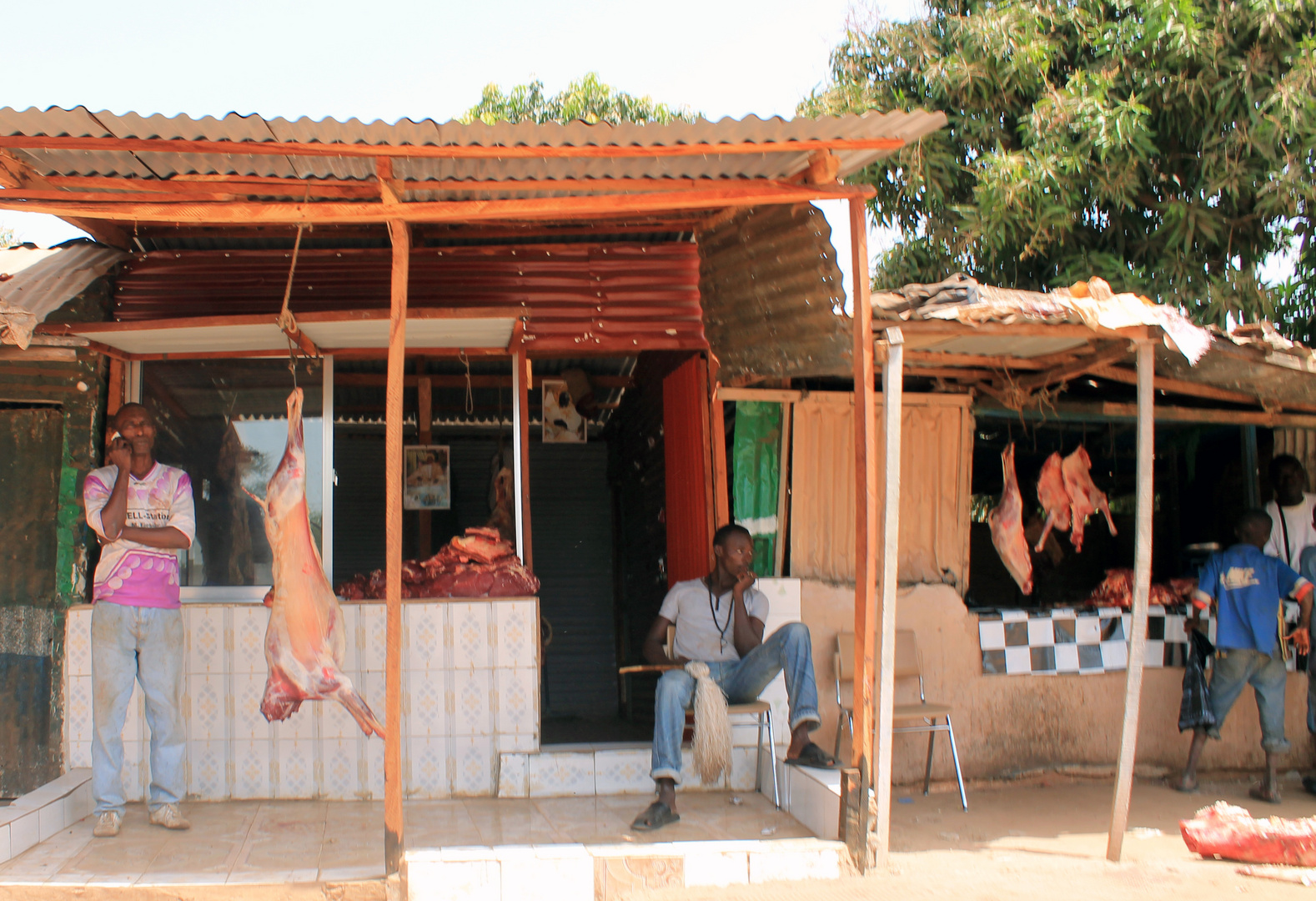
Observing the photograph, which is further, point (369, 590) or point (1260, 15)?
point (1260, 15)

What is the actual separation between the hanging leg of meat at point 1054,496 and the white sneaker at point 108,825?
19.3 ft

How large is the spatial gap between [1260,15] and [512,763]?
7.97m

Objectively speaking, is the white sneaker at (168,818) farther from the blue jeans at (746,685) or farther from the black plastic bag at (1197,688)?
the black plastic bag at (1197,688)

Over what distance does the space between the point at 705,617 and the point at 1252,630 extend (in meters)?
3.59

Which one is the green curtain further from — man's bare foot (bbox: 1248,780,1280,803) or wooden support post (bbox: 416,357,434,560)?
man's bare foot (bbox: 1248,780,1280,803)

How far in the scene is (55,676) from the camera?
18.0 ft

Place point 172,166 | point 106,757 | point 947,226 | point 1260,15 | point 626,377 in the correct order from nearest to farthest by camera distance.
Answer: point 172,166
point 106,757
point 1260,15
point 626,377
point 947,226

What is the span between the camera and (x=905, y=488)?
21.7 ft

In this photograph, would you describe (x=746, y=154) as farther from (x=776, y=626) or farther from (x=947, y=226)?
(x=947, y=226)

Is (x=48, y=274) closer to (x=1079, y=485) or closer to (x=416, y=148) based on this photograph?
(x=416, y=148)

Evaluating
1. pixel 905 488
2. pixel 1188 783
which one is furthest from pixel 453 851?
pixel 1188 783

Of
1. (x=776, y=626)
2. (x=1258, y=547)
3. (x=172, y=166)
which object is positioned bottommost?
(x=776, y=626)

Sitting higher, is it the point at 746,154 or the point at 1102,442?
the point at 746,154

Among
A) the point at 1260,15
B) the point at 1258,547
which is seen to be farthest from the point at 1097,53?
the point at 1258,547
